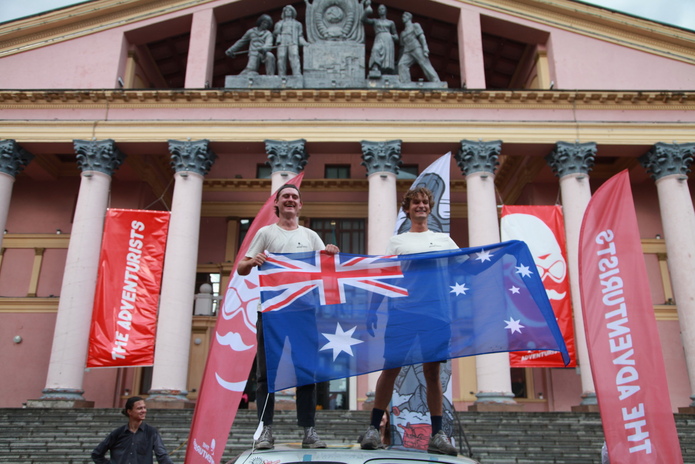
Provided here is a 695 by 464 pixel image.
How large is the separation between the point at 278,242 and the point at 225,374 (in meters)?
2.17

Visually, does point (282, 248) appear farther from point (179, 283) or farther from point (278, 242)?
point (179, 283)

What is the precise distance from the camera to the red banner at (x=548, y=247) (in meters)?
17.9

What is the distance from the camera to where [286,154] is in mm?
20359

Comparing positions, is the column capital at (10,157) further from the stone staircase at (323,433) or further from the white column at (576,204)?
the white column at (576,204)

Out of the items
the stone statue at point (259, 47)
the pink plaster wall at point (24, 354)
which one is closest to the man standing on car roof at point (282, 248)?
the stone statue at point (259, 47)

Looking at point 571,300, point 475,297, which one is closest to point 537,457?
point 571,300

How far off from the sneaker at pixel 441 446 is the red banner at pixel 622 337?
3.60 m

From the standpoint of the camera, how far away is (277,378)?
16.4 ft

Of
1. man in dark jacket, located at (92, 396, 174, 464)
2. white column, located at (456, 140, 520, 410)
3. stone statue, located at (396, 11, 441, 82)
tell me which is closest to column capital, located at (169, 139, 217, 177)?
stone statue, located at (396, 11, 441, 82)

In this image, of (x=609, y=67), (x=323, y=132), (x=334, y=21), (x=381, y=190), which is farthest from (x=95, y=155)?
(x=609, y=67)

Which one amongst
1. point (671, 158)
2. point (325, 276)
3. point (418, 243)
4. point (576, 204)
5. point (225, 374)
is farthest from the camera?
point (671, 158)

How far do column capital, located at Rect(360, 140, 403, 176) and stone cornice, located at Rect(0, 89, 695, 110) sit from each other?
5.14 ft

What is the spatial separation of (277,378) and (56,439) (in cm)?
1179

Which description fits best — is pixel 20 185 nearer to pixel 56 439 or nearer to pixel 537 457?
pixel 56 439
